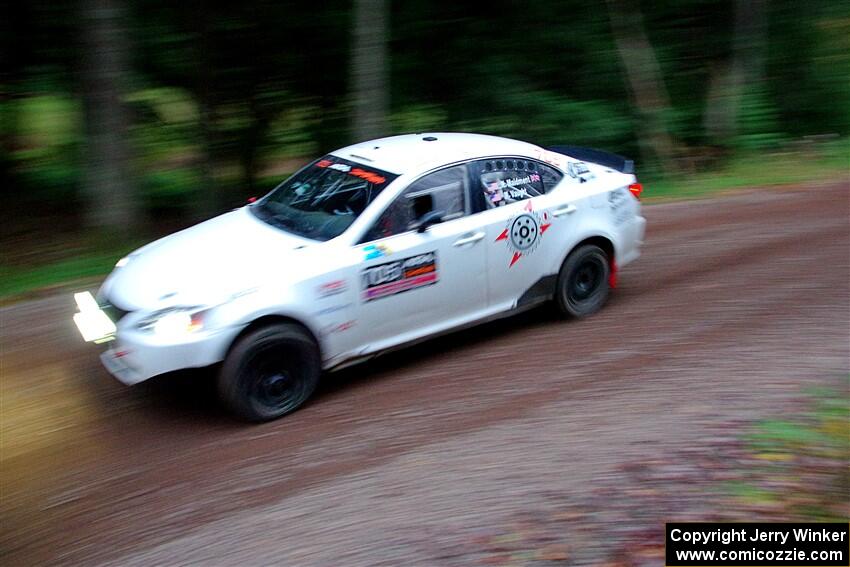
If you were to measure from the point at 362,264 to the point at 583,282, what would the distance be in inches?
96.5

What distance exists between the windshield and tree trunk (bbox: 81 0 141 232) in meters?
3.69

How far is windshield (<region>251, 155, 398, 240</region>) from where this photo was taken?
670cm

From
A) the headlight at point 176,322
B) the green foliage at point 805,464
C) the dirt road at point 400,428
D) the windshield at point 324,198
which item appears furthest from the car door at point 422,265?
the green foliage at point 805,464

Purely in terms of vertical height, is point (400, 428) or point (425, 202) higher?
point (425, 202)

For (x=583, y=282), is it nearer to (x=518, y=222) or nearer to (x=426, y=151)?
(x=518, y=222)

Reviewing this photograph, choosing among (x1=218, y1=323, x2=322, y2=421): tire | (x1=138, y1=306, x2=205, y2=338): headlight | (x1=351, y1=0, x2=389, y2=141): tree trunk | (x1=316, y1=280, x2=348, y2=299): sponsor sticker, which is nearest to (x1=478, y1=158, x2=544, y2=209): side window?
(x1=316, y1=280, x2=348, y2=299): sponsor sticker

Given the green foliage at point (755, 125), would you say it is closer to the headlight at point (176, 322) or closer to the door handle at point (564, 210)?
the door handle at point (564, 210)

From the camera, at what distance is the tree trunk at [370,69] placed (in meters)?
10.8

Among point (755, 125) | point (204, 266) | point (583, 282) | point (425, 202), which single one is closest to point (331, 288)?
point (204, 266)

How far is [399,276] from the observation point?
261 inches

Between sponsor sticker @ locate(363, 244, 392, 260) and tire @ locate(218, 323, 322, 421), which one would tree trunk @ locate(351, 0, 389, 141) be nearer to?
sponsor sticker @ locate(363, 244, 392, 260)
